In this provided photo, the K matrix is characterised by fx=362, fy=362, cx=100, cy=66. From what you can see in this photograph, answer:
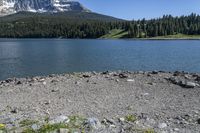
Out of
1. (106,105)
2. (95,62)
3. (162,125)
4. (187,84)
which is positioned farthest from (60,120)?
(95,62)

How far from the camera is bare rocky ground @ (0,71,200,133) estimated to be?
52.1 feet

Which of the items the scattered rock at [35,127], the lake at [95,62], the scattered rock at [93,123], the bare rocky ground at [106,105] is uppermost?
the scattered rock at [93,123]

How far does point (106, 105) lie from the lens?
66.5ft

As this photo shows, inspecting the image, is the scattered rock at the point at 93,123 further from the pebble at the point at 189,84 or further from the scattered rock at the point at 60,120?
the pebble at the point at 189,84

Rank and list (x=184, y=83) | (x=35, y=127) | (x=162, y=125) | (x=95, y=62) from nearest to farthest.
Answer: (x=35, y=127)
(x=162, y=125)
(x=184, y=83)
(x=95, y=62)

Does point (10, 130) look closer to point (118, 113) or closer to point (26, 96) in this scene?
point (118, 113)

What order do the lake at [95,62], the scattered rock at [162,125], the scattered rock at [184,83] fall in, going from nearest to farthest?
the scattered rock at [162,125] < the scattered rock at [184,83] < the lake at [95,62]

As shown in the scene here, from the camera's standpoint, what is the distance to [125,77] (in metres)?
28.1

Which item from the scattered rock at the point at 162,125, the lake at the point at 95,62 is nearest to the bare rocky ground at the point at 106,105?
the scattered rock at the point at 162,125

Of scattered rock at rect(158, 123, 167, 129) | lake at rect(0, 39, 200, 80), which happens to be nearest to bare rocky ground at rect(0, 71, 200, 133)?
scattered rock at rect(158, 123, 167, 129)

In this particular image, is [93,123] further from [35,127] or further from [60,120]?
[35,127]

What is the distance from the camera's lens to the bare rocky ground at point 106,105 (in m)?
15.9

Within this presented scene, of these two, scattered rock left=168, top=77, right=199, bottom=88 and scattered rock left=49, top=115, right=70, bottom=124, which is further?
scattered rock left=168, top=77, right=199, bottom=88

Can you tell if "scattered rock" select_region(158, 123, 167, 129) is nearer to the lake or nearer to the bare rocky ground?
the bare rocky ground
